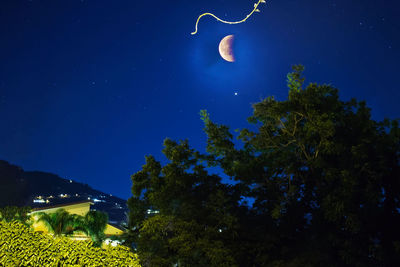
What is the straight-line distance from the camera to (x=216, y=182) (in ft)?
33.1

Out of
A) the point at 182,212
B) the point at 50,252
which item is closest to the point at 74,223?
the point at 50,252

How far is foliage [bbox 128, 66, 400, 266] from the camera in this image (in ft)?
25.5

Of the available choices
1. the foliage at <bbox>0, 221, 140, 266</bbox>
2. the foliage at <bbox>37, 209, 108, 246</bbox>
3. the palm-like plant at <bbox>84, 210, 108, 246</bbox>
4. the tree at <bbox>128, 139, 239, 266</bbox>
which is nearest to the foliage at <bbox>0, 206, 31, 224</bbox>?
the foliage at <bbox>37, 209, 108, 246</bbox>

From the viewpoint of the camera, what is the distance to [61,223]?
14508mm

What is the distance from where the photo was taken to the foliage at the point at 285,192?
778 cm

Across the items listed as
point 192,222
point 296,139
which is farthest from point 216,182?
point 296,139

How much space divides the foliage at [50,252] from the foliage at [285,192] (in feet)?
7.07

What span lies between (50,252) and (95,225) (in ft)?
28.4

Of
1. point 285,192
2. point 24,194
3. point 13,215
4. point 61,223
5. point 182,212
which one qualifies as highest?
point 24,194

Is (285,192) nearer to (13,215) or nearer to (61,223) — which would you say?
(61,223)

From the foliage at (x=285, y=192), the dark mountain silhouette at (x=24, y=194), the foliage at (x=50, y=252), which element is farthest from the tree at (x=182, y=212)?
the dark mountain silhouette at (x=24, y=194)

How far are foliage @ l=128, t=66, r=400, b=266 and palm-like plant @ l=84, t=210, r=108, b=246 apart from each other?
225 inches

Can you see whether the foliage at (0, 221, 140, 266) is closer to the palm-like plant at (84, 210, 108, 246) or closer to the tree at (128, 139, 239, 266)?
the tree at (128, 139, 239, 266)

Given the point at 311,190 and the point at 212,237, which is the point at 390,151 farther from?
the point at 212,237
